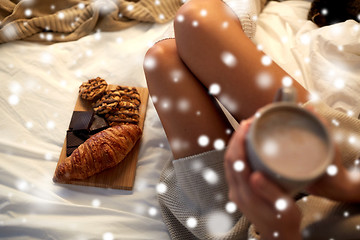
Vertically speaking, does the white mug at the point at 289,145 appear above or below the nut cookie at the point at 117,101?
above

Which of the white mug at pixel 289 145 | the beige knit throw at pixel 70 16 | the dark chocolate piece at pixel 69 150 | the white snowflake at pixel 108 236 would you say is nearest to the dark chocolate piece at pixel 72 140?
the dark chocolate piece at pixel 69 150

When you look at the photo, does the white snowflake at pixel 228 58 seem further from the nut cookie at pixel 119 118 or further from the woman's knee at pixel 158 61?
the nut cookie at pixel 119 118

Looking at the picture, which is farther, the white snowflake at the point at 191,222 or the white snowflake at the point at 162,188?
the white snowflake at the point at 162,188

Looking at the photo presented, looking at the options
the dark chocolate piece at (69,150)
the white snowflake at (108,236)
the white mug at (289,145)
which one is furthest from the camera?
the dark chocolate piece at (69,150)

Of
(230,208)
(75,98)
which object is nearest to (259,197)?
(230,208)

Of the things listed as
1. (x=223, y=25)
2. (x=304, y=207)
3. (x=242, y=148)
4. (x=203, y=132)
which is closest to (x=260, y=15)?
(x=223, y=25)

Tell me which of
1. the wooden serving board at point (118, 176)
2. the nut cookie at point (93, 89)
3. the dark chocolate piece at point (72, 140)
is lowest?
the wooden serving board at point (118, 176)

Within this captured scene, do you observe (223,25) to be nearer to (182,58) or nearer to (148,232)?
(182,58)
